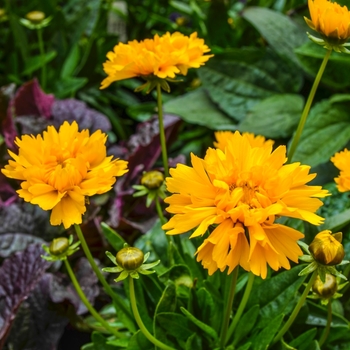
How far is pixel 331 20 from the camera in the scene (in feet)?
1.89

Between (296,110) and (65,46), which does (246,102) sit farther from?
(65,46)

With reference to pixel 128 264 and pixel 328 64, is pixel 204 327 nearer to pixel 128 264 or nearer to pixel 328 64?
pixel 128 264

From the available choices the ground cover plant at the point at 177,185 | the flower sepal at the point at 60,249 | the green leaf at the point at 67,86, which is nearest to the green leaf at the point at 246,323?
the ground cover plant at the point at 177,185

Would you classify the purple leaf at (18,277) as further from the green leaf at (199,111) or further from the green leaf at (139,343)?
the green leaf at (199,111)

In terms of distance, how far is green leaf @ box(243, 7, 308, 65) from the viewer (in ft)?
4.11

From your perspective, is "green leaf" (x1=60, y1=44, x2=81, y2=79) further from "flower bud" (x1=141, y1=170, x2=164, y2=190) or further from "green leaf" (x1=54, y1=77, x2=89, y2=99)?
"flower bud" (x1=141, y1=170, x2=164, y2=190)

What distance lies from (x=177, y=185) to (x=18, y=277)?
1.59ft

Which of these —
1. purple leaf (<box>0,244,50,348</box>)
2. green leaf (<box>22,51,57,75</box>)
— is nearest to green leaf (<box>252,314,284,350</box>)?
purple leaf (<box>0,244,50,348</box>)

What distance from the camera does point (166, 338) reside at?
2.26 ft

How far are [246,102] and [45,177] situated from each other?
835 mm

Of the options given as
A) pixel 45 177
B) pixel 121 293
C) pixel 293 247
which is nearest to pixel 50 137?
pixel 45 177

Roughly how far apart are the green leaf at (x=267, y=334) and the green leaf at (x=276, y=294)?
0.03 meters

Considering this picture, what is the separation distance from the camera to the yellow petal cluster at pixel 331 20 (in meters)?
0.57

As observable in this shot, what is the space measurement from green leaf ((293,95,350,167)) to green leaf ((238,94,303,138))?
2.3 inches
